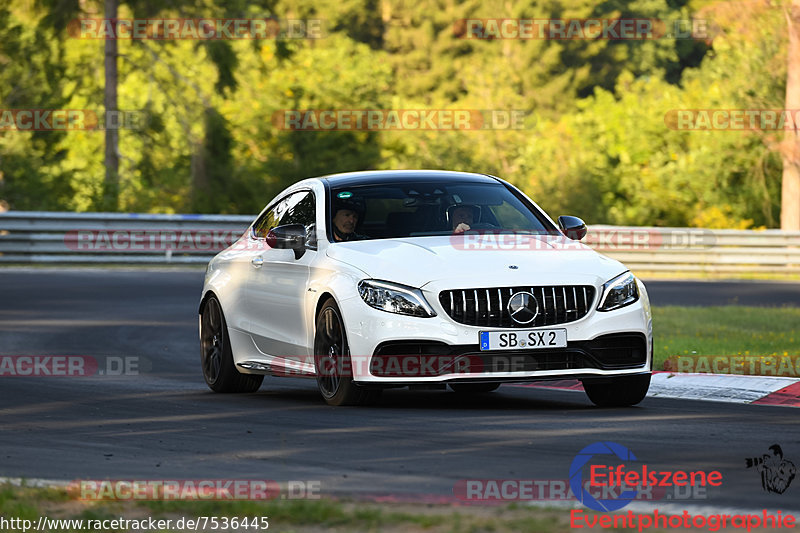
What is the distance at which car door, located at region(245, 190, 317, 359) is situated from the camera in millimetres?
11062

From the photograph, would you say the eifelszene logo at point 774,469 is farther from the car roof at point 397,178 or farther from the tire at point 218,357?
the tire at point 218,357

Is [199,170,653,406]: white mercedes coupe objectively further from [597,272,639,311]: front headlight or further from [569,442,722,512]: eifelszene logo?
[569,442,722,512]: eifelszene logo

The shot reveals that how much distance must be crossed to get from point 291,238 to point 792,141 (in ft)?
96.4

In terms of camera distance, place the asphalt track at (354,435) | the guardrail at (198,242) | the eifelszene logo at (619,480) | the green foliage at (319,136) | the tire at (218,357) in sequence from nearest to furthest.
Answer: the eifelszene logo at (619,480)
the asphalt track at (354,435)
the tire at (218,357)
the guardrail at (198,242)
the green foliage at (319,136)

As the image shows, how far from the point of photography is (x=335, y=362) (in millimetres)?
10430

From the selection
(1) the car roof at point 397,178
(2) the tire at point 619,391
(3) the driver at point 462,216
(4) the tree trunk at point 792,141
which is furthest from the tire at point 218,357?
(4) the tree trunk at point 792,141

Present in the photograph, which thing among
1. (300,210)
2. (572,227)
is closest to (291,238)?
(300,210)

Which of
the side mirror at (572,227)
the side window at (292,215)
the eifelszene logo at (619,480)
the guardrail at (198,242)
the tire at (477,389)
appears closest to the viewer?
the eifelszene logo at (619,480)

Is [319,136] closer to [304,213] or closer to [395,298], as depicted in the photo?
[304,213]

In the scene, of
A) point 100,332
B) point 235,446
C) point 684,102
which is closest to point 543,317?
point 235,446

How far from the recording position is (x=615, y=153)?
172 ft

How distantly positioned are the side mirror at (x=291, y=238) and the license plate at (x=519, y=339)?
1.82 meters

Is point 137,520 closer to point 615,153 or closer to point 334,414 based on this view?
point 334,414

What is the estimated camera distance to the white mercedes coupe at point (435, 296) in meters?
9.91
